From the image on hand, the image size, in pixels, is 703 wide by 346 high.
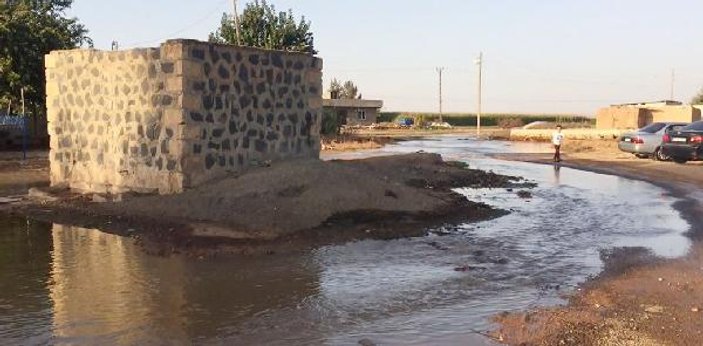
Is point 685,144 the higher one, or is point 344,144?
point 685,144

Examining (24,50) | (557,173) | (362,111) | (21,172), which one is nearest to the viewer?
(21,172)

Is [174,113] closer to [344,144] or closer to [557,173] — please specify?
[557,173]

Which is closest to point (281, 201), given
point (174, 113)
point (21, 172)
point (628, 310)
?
point (174, 113)

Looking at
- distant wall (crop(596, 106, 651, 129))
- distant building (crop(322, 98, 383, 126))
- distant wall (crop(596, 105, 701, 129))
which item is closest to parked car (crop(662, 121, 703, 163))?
distant wall (crop(596, 105, 701, 129))

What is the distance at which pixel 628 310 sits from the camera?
20.5ft

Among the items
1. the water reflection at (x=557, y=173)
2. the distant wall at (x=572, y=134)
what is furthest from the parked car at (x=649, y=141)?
the distant wall at (x=572, y=134)

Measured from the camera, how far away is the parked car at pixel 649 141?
87.1 feet

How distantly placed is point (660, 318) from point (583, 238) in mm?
4529

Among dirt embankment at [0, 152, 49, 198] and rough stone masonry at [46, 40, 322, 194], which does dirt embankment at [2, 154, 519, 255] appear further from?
dirt embankment at [0, 152, 49, 198]

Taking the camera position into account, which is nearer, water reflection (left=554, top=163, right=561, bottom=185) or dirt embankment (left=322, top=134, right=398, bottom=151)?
water reflection (left=554, top=163, right=561, bottom=185)

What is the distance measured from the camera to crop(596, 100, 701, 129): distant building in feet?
147

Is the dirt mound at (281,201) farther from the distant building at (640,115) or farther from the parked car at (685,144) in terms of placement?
the distant building at (640,115)

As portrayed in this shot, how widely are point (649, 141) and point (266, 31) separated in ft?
87.2

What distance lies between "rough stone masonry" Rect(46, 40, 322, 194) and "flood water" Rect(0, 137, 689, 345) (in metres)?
2.45
